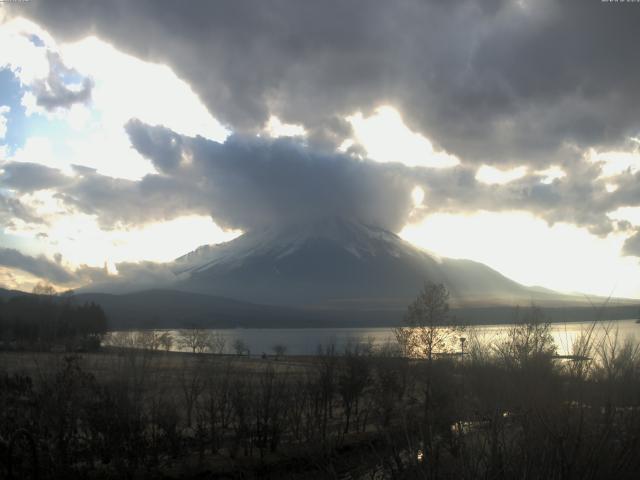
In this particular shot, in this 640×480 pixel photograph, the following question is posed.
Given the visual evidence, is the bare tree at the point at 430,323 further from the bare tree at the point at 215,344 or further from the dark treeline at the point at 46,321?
the bare tree at the point at 215,344

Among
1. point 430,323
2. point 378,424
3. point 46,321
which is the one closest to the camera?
point 378,424

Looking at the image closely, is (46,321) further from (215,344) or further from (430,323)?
(430,323)

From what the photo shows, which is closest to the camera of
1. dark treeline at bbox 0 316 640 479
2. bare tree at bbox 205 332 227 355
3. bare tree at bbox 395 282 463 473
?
dark treeline at bbox 0 316 640 479

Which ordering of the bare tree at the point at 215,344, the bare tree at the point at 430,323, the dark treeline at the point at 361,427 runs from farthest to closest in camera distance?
the bare tree at the point at 215,344 → the bare tree at the point at 430,323 → the dark treeline at the point at 361,427

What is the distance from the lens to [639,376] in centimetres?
1098

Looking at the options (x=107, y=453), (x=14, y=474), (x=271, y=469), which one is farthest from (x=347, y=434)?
(x=14, y=474)

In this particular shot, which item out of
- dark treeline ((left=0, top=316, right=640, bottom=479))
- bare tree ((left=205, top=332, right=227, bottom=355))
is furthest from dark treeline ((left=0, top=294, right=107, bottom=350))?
dark treeline ((left=0, top=316, right=640, bottom=479))

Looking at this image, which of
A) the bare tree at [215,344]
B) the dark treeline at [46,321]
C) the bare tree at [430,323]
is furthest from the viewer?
the bare tree at [215,344]

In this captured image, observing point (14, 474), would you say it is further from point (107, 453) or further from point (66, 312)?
point (66, 312)

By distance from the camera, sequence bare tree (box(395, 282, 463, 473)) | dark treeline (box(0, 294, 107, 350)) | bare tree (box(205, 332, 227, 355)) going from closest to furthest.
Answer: bare tree (box(395, 282, 463, 473))
dark treeline (box(0, 294, 107, 350))
bare tree (box(205, 332, 227, 355))

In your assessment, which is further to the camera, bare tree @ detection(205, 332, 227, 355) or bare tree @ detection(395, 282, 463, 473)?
bare tree @ detection(205, 332, 227, 355)

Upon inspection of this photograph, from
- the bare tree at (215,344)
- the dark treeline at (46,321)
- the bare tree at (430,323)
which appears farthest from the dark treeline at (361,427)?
the bare tree at (215,344)

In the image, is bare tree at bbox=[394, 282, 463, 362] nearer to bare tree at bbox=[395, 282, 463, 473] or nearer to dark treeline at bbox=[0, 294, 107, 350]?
bare tree at bbox=[395, 282, 463, 473]

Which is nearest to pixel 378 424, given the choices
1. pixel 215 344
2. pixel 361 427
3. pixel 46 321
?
pixel 361 427
